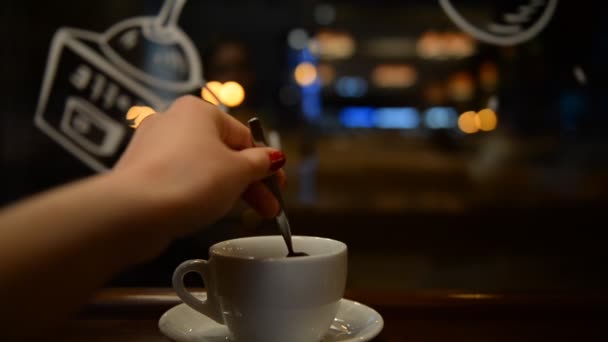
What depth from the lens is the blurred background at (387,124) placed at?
1705 millimetres

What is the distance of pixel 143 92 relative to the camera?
5.62ft

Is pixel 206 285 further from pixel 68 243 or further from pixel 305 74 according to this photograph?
pixel 305 74

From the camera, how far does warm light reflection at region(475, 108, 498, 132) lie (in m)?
1.99

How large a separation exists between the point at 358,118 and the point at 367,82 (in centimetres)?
71

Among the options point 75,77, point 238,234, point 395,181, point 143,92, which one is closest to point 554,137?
point 395,181

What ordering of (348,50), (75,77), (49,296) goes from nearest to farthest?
(49,296) < (75,77) < (348,50)

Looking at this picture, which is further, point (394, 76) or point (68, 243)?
point (394, 76)

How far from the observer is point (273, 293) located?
1.98 ft

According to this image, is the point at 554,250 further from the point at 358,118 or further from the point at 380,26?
the point at 380,26

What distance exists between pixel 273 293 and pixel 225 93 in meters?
1.27

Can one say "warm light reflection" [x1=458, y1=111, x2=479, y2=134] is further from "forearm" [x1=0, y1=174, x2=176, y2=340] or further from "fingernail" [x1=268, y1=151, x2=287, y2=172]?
"forearm" [x1=0, y1=174, x2=176, y2=340]

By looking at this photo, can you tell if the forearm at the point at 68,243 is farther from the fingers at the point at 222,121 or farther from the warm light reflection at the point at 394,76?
the warm light reflection at the point at 394,76

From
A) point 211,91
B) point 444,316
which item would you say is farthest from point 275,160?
point 211,91

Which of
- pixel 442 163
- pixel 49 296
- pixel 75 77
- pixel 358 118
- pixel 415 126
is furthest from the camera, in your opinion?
pixel 358 118
